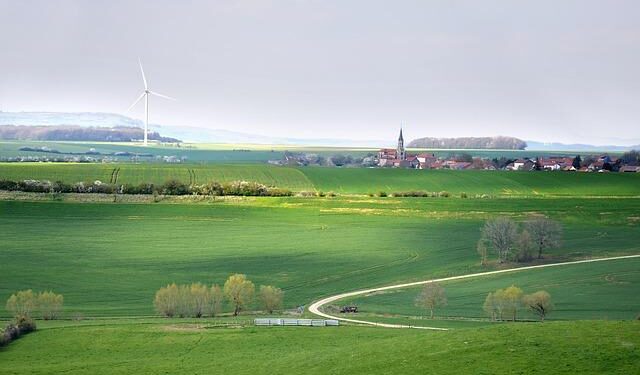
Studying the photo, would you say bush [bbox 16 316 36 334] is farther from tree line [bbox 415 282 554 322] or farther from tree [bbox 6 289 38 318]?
tree line [bbox 415 282 554 322]

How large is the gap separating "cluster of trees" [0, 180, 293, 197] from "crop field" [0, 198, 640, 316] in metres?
5.43

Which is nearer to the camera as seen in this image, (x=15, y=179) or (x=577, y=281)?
(x=577, y=281)

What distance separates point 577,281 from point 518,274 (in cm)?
536

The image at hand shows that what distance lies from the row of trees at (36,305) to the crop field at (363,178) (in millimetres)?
57418

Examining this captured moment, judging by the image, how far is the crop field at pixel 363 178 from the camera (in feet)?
395

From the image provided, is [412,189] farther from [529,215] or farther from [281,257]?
[281,257]

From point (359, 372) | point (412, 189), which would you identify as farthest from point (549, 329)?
point (412, 189)

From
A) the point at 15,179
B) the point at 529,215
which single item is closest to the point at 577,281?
the point at 529,215

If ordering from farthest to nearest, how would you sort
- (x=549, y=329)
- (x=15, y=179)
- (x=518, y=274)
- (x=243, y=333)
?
(x=15, y=179), (x=518, y=274), (x=243, y=333), (x=549, y=329)

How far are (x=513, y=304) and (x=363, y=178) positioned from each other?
78726 mm

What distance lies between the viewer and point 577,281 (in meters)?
66.7

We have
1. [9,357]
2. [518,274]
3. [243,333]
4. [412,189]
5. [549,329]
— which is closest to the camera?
[549,329]

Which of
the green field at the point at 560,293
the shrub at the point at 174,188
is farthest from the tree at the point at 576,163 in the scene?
the green field at the point at 560,293

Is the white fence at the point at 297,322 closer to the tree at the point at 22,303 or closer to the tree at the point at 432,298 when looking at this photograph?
the tree at the point at 432,298
